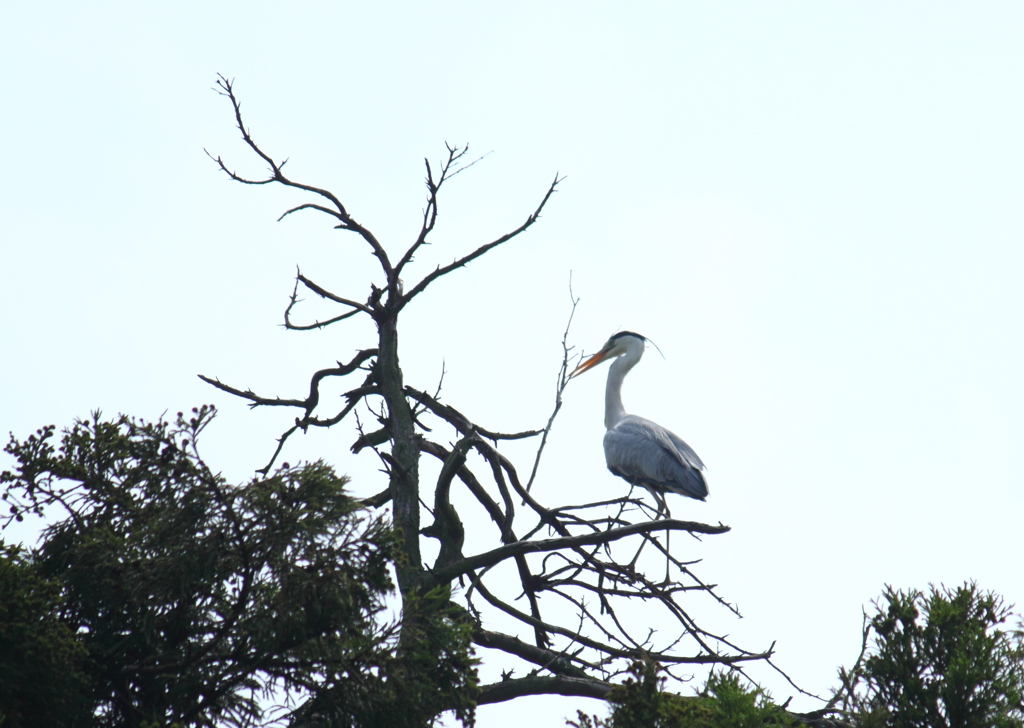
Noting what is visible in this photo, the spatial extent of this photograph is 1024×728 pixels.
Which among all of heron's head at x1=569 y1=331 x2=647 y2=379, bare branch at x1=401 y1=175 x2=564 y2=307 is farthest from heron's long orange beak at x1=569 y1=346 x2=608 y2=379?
bare branch at x1=401 y1=175 x2=564 y2=307

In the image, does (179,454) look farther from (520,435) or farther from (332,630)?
(520,435)

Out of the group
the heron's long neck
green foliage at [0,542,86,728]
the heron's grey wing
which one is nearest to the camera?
green foliage at [0,542,86,728]

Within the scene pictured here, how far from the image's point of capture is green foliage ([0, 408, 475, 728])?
3.07m

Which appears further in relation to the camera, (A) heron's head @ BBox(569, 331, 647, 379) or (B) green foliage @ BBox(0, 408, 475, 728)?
(A) heron's head @ BBox(569, 331, 647, 379)

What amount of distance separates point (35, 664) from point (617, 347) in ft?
34.8

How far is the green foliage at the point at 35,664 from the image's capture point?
2865mm

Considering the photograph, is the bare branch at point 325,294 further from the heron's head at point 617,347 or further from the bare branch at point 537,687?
the heron's head at point 617,347

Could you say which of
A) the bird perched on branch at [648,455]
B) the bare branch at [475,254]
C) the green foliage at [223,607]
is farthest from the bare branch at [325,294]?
the bird perched on branch at [648,455]

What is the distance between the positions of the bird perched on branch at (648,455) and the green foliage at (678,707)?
670cm

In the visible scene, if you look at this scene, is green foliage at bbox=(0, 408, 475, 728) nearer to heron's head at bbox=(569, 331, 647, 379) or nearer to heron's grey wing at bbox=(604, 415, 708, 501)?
heron's grey wing at bbox=(604, 415, 708, 501)

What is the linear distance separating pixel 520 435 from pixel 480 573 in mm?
915

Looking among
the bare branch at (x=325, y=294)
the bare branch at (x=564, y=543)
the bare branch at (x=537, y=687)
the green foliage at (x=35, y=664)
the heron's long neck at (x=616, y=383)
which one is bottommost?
the green foliage at (x=35, y=664)

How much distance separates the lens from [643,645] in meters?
5.29

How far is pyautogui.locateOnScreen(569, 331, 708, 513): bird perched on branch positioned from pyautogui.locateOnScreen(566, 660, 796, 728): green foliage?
6696mm
